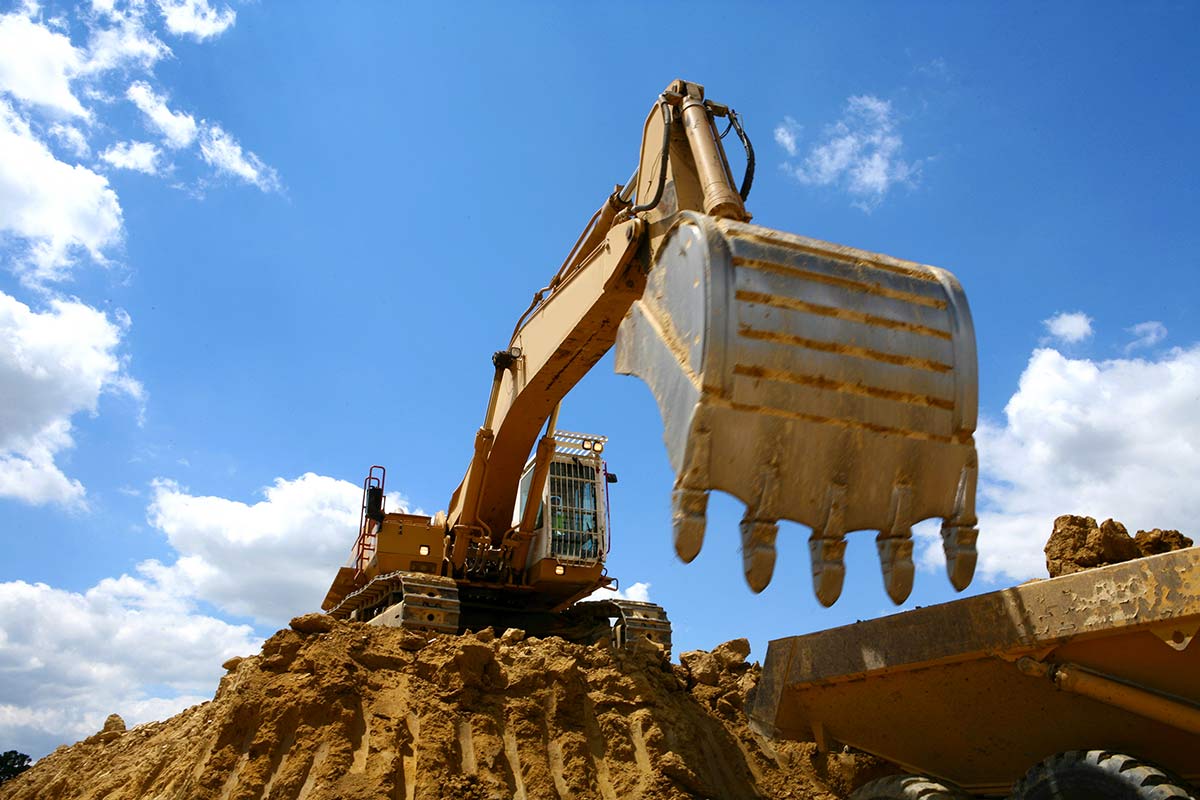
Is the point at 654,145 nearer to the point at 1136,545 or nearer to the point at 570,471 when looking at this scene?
the point at 1136,545

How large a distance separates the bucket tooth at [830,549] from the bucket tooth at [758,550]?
242 mm

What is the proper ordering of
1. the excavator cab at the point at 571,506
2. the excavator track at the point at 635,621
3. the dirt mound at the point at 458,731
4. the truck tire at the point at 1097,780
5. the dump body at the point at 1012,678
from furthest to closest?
the excavator cab at the point at 571,506 < the excavator track at the point at 635,621 < the dirt mound at the point at 458,731 < the dump body at the point at 1012,678 < the truck tire at the point at 1097,780

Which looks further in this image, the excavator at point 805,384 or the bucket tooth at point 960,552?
the bucket tooth at point 960,552

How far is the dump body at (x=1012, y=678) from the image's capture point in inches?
134

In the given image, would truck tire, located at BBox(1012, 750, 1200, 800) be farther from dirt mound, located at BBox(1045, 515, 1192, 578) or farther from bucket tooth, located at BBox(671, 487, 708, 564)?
bucket tooth, located at BBox(671, 487, 708, 564)

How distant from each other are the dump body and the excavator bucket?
0.45 metres

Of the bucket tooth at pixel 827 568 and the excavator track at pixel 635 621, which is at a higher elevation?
the excavator track at pixel 635 621

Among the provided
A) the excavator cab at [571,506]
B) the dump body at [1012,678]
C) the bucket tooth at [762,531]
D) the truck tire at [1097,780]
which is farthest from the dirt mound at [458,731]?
the excavator cab at [571,506]

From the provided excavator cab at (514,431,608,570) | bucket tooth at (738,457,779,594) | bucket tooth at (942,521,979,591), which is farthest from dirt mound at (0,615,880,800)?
excavator cab at (514,431,608,570)

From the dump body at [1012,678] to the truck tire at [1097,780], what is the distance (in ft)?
0.68

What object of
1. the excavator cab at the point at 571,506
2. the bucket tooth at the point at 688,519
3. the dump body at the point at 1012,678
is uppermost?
the excavator cab at the point at 571,506

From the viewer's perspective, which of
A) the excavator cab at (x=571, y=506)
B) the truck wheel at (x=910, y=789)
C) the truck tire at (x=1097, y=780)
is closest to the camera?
the truck tire at (x=1097, y=780)

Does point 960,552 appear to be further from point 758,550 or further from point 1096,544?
point 758,550

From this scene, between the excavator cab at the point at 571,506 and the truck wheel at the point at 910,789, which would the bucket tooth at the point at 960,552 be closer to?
the truck wheel at the point at 910,789
